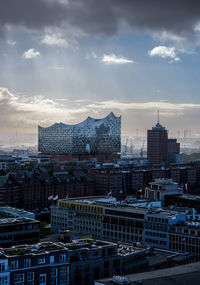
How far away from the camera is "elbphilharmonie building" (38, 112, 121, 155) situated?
180000 mm

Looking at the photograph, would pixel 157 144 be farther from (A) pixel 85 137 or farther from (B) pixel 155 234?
(B) pixel 155 234

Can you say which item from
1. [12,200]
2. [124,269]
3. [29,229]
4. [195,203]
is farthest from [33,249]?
[12,200]

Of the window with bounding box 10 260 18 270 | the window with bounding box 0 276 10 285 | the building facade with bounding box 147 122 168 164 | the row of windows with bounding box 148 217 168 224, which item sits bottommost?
the window with bounding box 0 276 10 285

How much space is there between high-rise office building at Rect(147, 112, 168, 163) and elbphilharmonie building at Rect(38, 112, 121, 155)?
27609 mm

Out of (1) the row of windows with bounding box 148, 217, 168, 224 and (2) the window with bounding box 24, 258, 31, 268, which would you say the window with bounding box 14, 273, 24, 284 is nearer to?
(2) the window with bounding box 24, 258, 31, 268

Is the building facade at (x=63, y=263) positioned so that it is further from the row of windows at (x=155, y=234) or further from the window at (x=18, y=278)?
the row of windows at (x=155, y=234)

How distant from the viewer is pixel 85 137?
596 ft

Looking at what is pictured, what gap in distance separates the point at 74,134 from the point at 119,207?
126 metres

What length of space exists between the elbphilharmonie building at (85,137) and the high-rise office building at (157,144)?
90.6 ft

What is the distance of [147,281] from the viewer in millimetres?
29547

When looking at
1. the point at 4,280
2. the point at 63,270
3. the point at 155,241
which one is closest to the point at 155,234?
the point at 155,241

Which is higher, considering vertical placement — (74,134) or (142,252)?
(74,134)

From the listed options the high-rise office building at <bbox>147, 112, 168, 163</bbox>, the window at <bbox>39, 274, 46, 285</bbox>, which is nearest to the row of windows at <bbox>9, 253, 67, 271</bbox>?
the window at <bbox>39, 274, 46, 285</bbox>

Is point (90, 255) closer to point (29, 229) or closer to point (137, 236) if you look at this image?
point (29, 229)
